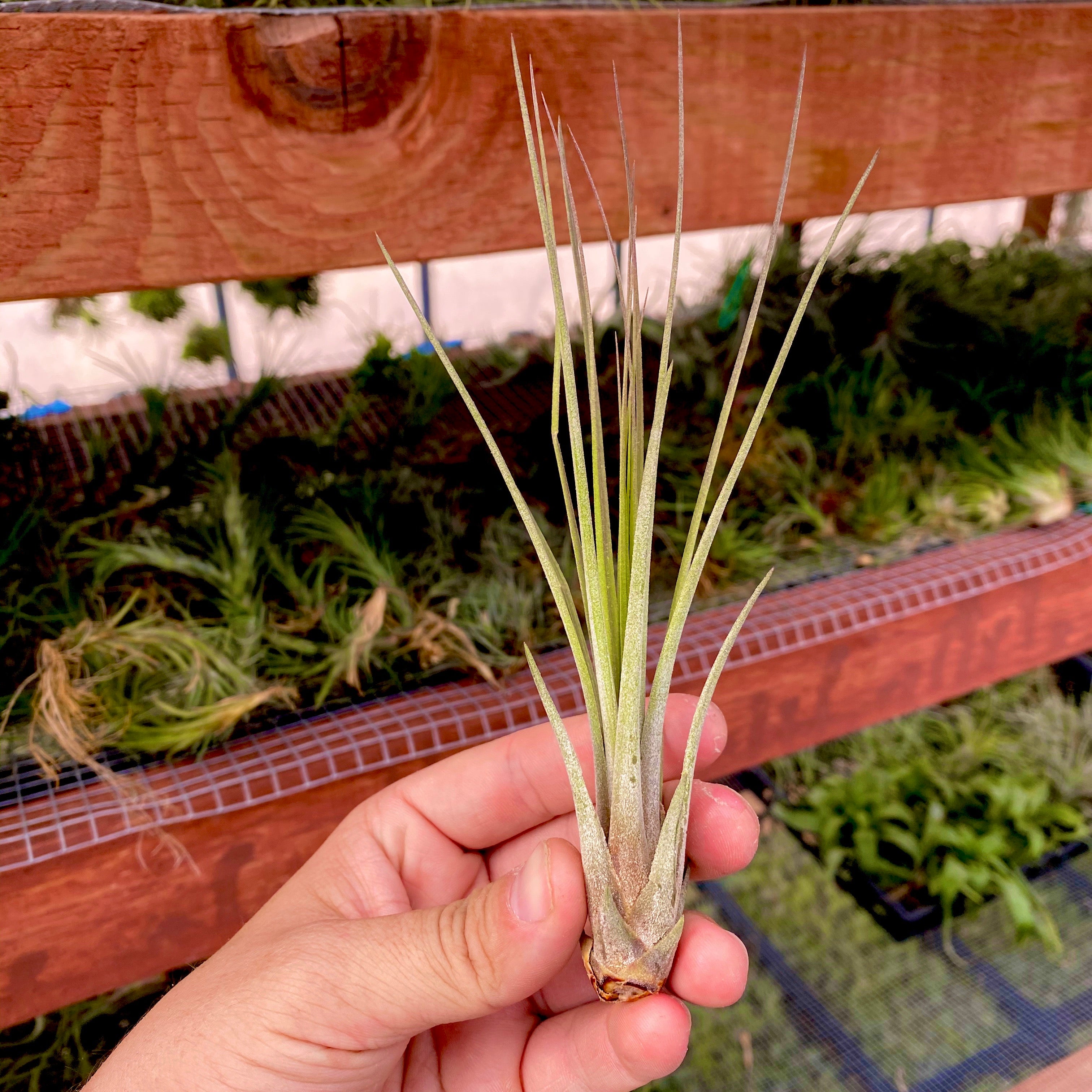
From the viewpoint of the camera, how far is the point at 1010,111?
0.56m

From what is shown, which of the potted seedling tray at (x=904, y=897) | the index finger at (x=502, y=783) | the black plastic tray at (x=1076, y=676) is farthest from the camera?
the black plastic tray at (x=1076, y=676)

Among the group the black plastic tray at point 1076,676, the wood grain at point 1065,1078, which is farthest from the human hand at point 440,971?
the black plastic tray at point 1076,676

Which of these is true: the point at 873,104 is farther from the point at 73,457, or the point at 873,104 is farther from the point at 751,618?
the point at 73,457

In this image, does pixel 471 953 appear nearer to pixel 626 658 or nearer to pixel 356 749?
pixel 626 658

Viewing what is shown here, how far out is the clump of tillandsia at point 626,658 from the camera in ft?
0.96

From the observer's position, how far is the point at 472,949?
0.33 metres

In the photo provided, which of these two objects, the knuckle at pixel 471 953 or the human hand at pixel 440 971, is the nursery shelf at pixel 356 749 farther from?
the knuckle at pixel 471 953

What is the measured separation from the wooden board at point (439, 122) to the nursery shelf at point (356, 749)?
28cm

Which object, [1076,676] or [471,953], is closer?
[471,953]

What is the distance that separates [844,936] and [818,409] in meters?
0.55

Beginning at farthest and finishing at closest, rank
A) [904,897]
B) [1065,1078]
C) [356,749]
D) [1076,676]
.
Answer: [1076,676] → [904,897] → [1065,1078] → [356,749]

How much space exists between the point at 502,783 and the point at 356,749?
11 centimetres

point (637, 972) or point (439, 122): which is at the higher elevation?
point (439, 122)

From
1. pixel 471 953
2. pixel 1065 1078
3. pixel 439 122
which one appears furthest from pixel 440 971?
pixel 1065 1078
